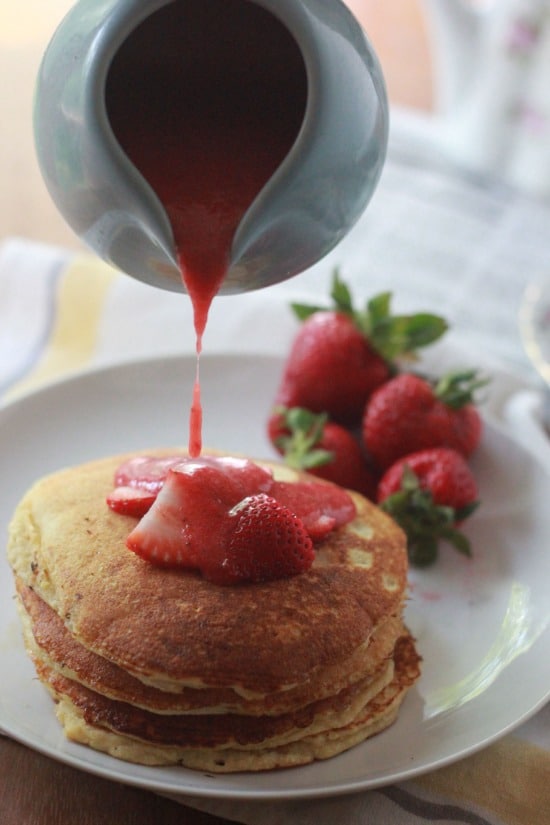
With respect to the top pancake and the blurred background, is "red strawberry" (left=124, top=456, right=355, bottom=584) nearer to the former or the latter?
the top pancake

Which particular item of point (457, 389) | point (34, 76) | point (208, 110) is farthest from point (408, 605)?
point (34, 76)

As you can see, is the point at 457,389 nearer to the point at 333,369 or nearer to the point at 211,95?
the point at 333,369

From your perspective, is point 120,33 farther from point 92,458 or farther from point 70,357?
point 70,357

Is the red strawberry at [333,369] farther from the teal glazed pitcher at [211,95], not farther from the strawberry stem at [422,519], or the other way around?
the teal glazed pitcher at [211,95]

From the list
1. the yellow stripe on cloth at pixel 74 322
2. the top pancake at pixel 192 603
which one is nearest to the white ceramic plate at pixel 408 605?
the top pancake at pixel 192 603

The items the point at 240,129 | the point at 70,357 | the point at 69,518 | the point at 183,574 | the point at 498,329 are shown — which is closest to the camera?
the point at 240,129

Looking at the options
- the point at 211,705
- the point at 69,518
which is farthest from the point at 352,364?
the point at 211,705

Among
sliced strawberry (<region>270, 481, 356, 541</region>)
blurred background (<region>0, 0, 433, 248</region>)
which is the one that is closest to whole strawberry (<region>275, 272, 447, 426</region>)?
sliced strawberry (<region>270, 481, 356, 541</region>)

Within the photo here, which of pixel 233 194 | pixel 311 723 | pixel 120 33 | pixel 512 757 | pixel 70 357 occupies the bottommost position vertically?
pixel 512 757
